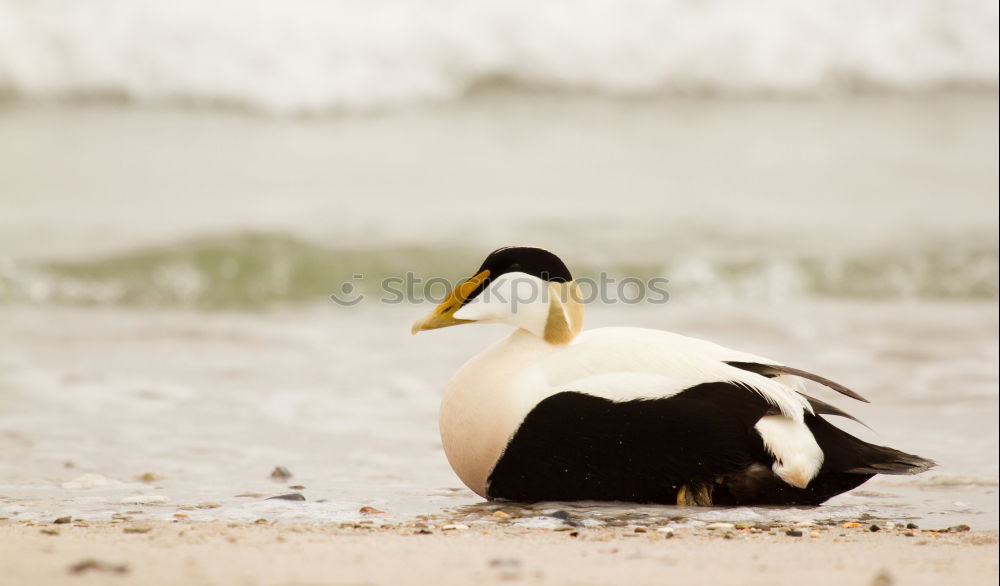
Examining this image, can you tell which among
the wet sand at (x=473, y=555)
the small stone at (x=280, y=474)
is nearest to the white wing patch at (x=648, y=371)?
the wet sand at (x=473, y=555)

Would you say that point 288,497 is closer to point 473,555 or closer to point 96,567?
point 473,555

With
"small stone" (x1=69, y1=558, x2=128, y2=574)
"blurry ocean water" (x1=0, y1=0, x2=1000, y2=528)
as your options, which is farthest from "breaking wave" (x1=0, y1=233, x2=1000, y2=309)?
"small stone" (x1=69, y1=558, x2=128, y2=574)

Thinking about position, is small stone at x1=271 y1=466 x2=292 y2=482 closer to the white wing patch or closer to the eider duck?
the eider duck

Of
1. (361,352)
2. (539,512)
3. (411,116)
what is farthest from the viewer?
(411,116)

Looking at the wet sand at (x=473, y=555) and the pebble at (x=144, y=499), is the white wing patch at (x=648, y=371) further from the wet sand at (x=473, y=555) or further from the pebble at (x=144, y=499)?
the pebble at (x=144, y=499)

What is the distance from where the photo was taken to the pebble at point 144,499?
3.49 m

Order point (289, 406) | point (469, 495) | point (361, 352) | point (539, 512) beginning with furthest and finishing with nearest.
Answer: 1. point (361, 352)
2. point (289, 406)
3. point (469, 495)
4. point (539, 512)

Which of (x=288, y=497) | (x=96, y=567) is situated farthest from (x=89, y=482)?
(x=96, y=567)

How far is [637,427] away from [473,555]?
978 millimetres

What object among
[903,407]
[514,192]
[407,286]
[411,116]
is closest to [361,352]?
[407,286]

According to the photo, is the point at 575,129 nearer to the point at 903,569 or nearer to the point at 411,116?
the point at 411,116

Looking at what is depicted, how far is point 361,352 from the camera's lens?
22.1ft

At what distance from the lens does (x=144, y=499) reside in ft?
11.6

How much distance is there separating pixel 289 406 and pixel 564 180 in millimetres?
6060
